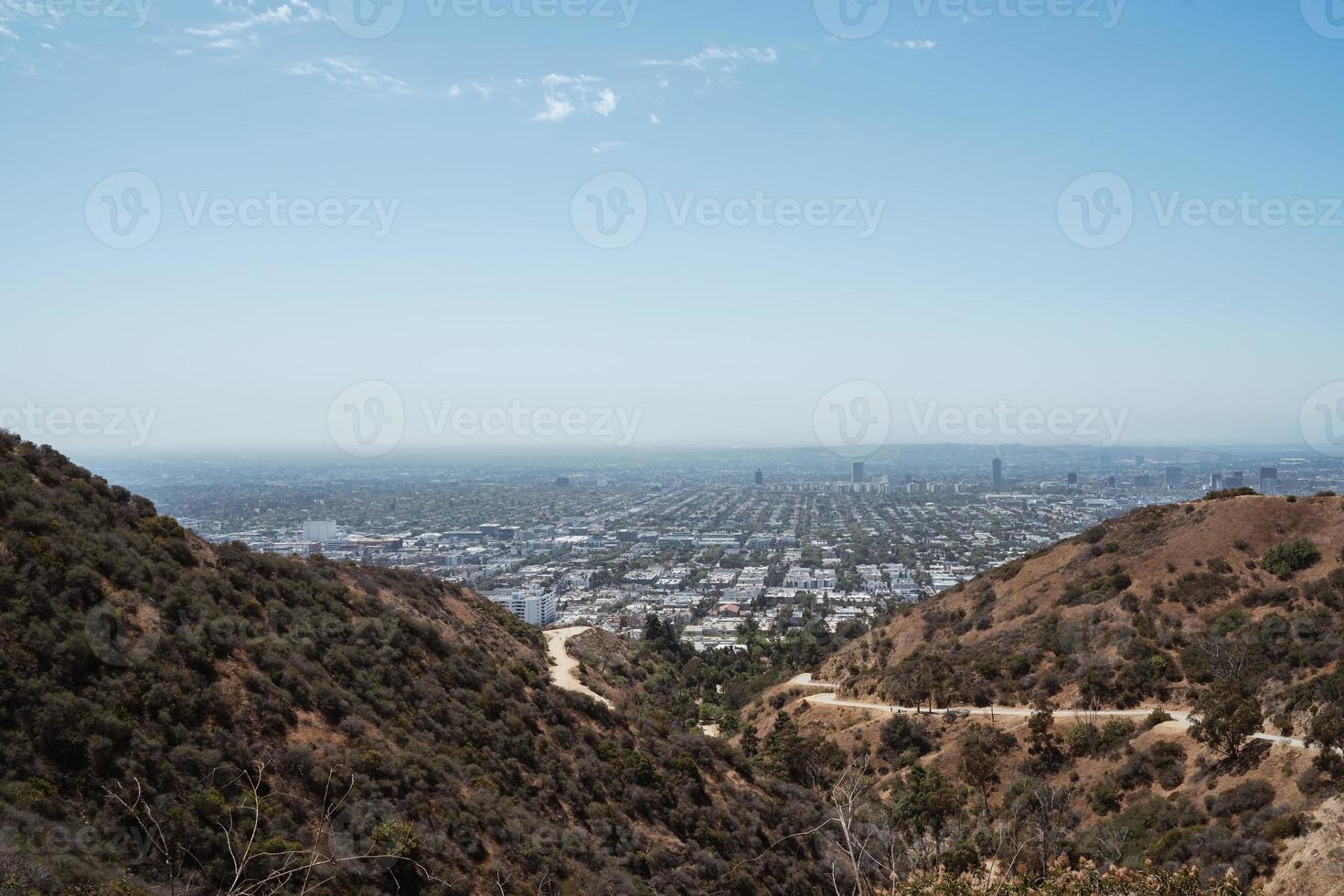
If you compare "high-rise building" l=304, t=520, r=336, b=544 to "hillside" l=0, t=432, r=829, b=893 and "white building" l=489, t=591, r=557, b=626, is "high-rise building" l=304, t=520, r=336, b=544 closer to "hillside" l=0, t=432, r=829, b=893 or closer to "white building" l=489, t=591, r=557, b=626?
"white building" l=489, t=591, r=557, b=626

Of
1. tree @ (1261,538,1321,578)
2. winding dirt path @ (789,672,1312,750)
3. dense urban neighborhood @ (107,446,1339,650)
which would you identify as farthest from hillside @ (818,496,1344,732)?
dense urban neighborhood @ (107,446,1339,650)

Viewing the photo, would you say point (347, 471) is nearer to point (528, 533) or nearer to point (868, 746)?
point (528, 533)

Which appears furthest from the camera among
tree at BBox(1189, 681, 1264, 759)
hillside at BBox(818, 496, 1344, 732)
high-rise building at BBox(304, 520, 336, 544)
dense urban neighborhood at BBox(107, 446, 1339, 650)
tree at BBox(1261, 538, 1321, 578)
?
high-rise building at BBox(304, 520, 336, 544)

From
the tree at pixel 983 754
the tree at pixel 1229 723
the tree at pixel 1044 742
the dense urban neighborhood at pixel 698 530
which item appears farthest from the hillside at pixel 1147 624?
the dense urban neighborhood at pixel 698 530

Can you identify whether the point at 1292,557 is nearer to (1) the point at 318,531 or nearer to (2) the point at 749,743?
(2) the point at 749,743

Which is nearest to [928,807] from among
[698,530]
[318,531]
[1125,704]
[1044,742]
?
[1044,742]

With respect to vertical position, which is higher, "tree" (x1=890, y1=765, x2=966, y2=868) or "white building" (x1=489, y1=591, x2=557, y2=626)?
"tree" (x1=890, y1=765, x2=966, y2=868)

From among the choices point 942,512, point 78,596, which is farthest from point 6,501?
point 942,512
